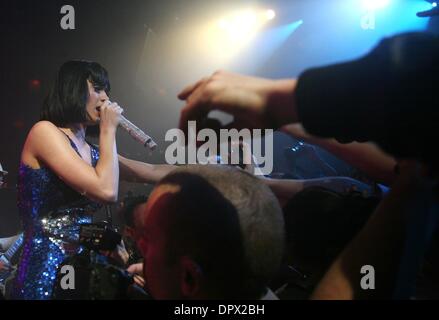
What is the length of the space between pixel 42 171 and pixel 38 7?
100 inches

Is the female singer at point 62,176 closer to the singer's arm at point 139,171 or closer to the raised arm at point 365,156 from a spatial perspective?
the singer's arm at point 139,171

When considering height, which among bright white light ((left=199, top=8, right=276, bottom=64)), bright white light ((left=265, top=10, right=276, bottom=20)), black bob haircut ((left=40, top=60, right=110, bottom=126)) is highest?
bright white light ((left=265, top=10, right=276, bottom=20))

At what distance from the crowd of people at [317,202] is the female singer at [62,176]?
687 millimetres

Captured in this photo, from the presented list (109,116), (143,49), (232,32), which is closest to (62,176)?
(109,116)

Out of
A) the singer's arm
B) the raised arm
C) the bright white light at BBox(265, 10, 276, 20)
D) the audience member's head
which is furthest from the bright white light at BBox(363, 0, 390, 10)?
the audience member's head

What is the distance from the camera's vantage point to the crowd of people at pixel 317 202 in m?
0.56

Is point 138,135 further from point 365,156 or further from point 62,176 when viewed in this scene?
point 365,156

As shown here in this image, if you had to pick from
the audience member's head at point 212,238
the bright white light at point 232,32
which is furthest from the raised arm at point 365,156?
the bright white light at point 232,32

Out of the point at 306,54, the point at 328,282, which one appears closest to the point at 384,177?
the point at 328,282

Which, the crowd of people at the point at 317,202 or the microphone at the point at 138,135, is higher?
the microphone at the point at 138,135

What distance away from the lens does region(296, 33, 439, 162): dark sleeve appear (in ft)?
1.80

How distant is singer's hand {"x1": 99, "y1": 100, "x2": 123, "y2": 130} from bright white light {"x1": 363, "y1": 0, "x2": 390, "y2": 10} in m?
3.39

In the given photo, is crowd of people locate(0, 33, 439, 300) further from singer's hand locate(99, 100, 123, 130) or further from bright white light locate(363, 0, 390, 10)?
bright white light locate(363, 0, 390, 10)

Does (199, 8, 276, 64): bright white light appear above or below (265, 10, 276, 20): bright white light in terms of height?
below
